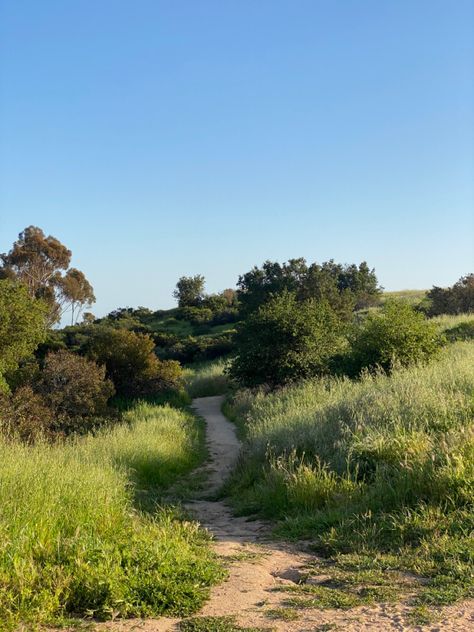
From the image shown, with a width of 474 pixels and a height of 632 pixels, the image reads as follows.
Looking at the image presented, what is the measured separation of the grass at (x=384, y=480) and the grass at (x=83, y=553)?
1.39 m

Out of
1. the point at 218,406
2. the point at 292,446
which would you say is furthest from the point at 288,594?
the point at 218,406

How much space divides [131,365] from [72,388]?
7.72m

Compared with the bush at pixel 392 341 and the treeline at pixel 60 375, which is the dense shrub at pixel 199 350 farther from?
the bush at pixel 392 341

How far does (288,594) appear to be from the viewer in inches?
189

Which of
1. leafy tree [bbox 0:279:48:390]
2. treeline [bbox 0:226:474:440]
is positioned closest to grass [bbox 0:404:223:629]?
treeline [bbox 0:226:474:440]

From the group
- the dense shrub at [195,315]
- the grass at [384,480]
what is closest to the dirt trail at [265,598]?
the grass at [384,480]

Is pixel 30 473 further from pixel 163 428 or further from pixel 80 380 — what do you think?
pixel 80 380

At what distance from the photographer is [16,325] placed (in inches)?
903

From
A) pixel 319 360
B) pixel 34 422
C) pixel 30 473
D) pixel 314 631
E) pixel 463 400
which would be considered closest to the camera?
pixel 314 631

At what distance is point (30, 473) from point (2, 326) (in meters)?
17.5

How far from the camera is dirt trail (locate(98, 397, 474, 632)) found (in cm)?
406

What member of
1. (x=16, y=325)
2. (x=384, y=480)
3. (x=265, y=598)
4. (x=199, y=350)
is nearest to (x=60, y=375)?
(x=16, y=325)

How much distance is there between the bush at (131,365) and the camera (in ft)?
85.5

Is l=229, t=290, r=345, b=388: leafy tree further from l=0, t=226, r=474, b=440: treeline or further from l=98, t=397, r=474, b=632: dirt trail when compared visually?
l=98, t=397, r=474, b=632: dirt trail
